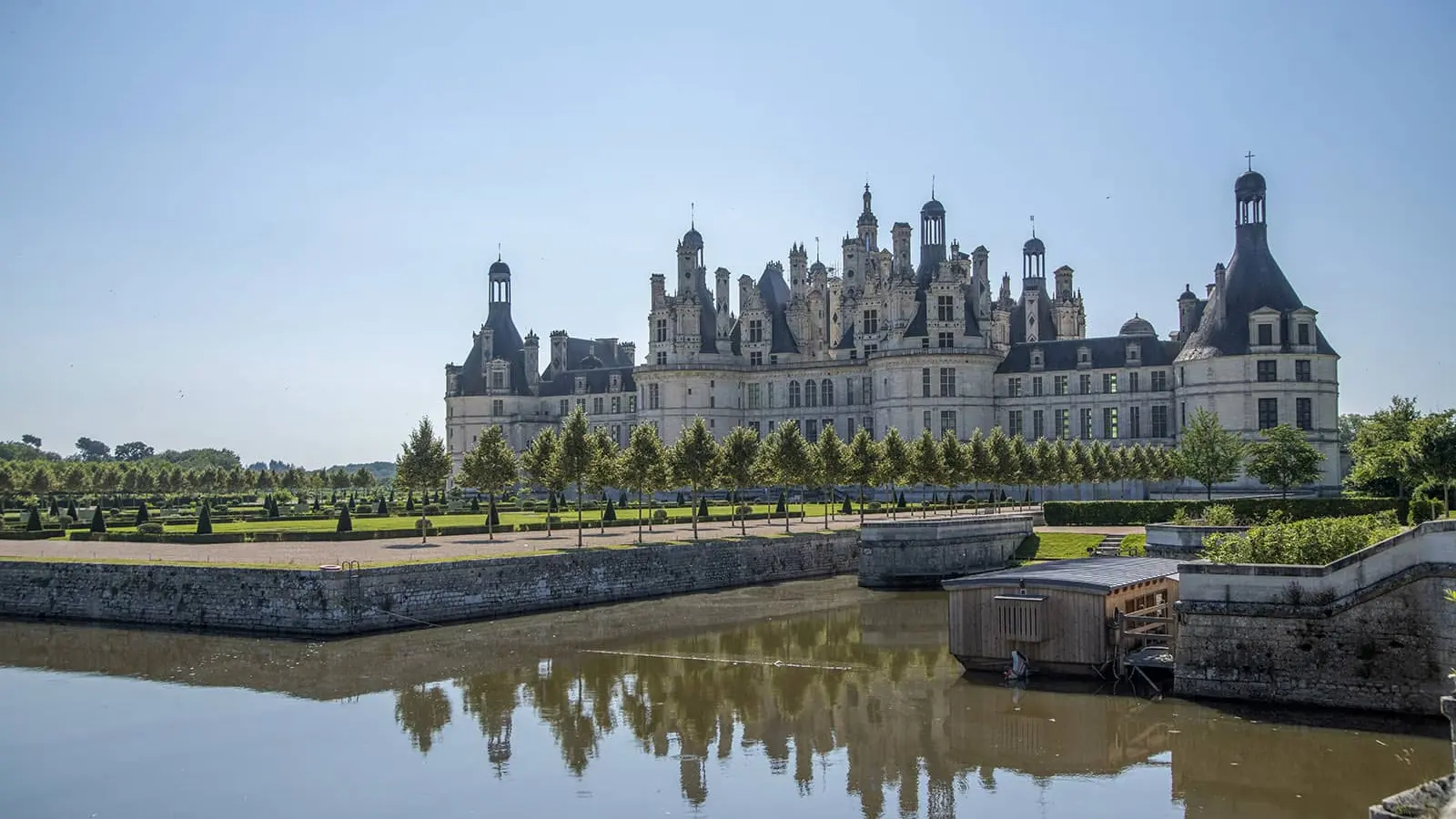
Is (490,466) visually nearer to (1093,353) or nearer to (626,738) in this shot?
(626,738)

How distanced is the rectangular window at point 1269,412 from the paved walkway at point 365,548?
706 inches

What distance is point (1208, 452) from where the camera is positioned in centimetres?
4872

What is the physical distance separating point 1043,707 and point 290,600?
16.6m

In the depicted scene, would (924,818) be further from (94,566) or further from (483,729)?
(94,566)

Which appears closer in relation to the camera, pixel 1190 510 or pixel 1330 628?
pixel 1330 628

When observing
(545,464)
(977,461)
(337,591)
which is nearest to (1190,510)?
(977,461)

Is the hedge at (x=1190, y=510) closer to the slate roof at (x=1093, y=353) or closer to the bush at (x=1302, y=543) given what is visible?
the bush at (x=1302, y=543)

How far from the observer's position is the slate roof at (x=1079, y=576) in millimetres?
22344

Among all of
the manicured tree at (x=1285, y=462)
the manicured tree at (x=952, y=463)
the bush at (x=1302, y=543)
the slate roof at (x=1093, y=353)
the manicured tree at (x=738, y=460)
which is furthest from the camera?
the slate roof at (x=1093, y=353)

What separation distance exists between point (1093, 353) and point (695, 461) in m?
31.3

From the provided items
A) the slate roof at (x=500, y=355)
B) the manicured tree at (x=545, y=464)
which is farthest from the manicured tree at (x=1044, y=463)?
the slate roof at (x=500, y=355)

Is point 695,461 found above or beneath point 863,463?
above

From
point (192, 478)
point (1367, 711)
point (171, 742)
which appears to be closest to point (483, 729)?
point (171, 742)

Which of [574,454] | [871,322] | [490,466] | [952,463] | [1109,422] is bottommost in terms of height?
[952,463]
